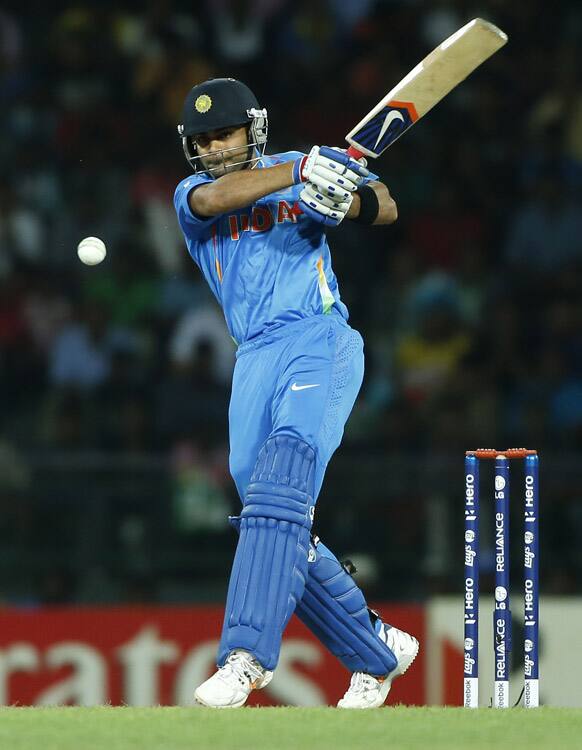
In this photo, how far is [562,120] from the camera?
9289mm

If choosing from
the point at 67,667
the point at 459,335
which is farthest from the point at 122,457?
the point at 459,335

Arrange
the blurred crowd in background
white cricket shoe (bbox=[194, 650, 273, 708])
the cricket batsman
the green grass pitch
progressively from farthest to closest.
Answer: the blurred crowd in background, the cricket batsman, white cricket shoe (bbox=[194, 650, 273, 708]), the green grass pitch

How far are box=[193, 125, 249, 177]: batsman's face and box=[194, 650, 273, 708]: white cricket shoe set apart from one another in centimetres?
136

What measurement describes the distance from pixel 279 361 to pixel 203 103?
762 mm

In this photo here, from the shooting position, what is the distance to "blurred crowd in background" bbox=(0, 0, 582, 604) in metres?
6.79

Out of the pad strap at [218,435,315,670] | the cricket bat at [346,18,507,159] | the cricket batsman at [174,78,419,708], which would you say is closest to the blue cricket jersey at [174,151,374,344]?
the cricket batsman at [174,78,419,708]

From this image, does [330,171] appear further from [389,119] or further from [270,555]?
[270,555]

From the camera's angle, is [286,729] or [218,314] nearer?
[286,729]

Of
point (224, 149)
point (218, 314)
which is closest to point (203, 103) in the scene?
point (224, 149)

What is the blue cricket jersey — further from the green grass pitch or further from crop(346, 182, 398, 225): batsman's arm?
the green grass pitch

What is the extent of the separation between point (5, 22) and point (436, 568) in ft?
15.0

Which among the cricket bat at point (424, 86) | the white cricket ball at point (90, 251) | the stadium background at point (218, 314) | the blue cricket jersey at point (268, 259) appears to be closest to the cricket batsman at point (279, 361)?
the blue cricket jersey at point (268, 259)

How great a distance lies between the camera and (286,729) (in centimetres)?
359

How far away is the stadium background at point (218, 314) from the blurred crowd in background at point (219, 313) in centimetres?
1
